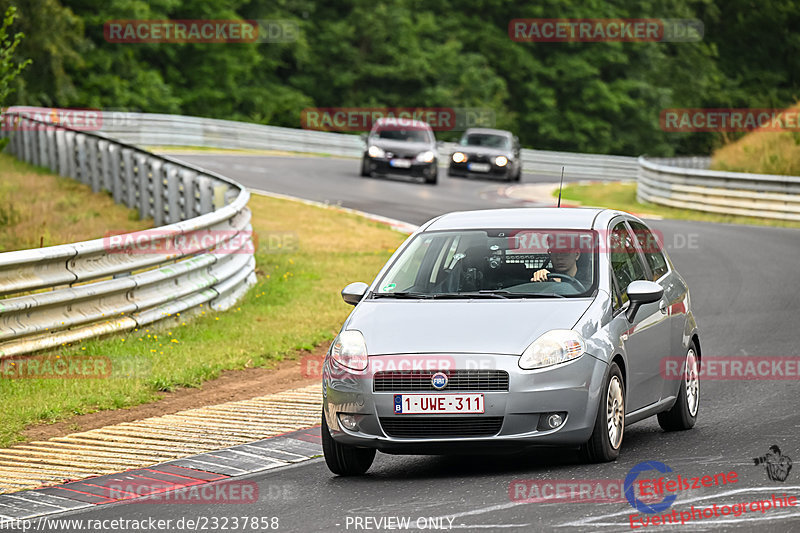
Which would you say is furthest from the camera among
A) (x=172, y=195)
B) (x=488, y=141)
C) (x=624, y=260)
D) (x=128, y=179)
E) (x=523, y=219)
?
(x=488, y=141)

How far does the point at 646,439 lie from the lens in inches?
341

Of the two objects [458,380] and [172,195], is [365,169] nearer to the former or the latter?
[172,195]

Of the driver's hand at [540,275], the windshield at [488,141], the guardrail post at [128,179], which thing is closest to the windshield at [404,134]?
the windshield at [488,141]

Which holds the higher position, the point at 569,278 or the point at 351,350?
the point at 569,278

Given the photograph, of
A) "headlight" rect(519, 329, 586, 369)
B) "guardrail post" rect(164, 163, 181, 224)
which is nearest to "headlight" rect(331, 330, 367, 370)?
"headlight" rect(519, 329, 586, 369)

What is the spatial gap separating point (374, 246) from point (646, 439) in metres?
12.6

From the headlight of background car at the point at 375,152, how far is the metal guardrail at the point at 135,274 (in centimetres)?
1686

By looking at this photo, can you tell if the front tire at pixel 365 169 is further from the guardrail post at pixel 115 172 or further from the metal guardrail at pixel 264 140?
the guardrail post at pixel 115 172

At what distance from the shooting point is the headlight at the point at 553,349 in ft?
23.7

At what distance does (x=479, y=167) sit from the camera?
4072cm

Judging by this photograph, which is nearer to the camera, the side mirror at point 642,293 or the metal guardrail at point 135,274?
the side mirror at point 642,293

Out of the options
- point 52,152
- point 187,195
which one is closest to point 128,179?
point 187,195

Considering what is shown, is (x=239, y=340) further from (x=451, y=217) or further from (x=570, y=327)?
(x=570, y=327)

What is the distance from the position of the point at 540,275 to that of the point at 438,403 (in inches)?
55.4
